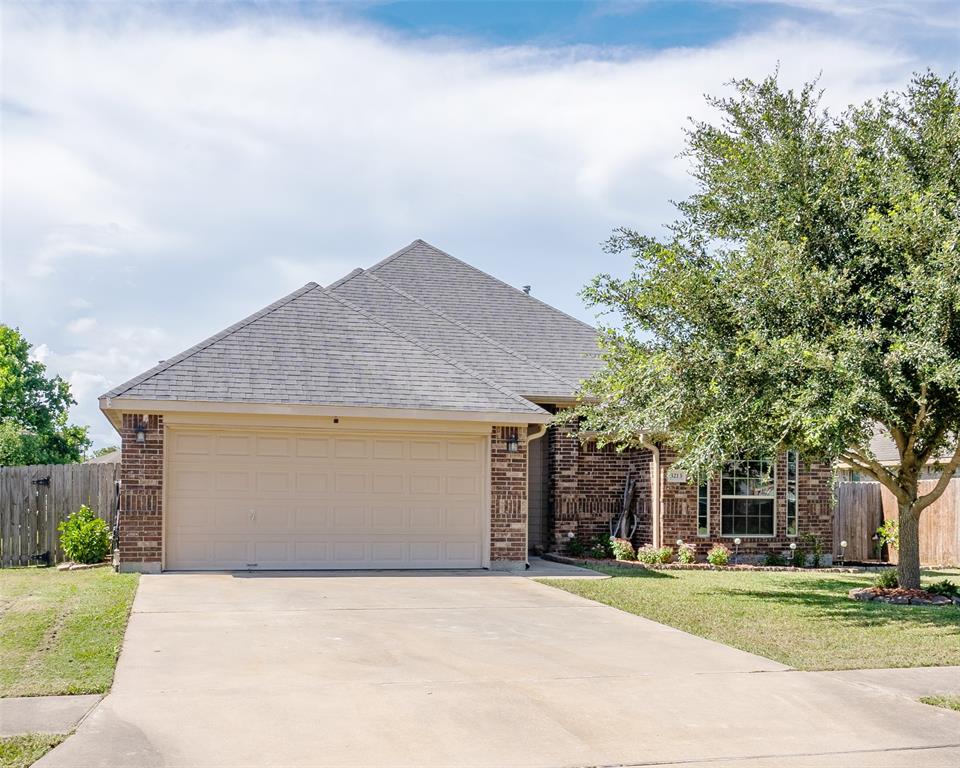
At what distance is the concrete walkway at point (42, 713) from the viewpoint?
6.21m

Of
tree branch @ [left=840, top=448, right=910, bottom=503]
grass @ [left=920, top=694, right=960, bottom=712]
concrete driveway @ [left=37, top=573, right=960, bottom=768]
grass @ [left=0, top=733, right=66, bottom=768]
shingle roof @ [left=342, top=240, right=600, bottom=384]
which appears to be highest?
shingle roof @ [left=342, top=240, right=600, bottom=384]

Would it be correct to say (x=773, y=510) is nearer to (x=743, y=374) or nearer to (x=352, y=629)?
A: (x=743, y=374)

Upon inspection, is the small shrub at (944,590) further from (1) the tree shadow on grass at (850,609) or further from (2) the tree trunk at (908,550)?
(1) the tree shadow on grass at (850,609)

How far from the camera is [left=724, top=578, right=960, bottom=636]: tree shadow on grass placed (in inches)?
445

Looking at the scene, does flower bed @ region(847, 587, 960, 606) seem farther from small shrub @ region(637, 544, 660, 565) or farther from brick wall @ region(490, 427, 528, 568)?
brick wall @ region(490, 427, 528, 568)

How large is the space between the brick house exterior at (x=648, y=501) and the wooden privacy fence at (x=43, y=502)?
822 cm

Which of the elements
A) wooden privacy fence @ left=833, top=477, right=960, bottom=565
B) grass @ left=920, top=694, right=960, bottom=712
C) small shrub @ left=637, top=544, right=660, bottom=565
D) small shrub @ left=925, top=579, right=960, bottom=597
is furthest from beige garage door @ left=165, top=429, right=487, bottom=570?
grass @ left=920, top=694, right=960, bottom=712

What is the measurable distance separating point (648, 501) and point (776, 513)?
2.50 m

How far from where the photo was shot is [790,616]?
38.3 ft

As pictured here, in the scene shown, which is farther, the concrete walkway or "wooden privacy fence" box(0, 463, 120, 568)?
"wooden privacy fence" box(0, 463, 120, 568)

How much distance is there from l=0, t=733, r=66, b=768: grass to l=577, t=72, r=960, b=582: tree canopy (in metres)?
7.62

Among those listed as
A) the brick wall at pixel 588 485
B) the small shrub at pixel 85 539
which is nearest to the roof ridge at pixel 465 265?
the brick wall at pixel 588 485

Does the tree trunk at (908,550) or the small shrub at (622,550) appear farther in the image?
the small shrub at (622,550)

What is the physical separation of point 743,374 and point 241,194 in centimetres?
744
